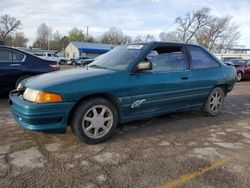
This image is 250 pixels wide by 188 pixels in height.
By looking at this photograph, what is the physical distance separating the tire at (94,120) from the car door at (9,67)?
12.1ft

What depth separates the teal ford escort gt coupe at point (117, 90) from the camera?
11.7 feet

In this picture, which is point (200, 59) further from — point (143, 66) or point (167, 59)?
point (143, 66)

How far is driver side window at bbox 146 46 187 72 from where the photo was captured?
181 inches

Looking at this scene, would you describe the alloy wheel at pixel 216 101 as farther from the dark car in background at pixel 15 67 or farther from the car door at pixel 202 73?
the dark car in background at pixel 15 67

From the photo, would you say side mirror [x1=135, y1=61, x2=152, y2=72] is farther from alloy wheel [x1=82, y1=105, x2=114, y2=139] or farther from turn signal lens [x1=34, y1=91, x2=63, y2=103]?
turn signal lens [x1=34, y1=91, x2=63, y2=103]

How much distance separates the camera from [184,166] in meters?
3.30

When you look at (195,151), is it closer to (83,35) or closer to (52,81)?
(52,81)

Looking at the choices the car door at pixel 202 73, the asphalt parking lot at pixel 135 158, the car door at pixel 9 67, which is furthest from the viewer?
the car door at pixel 9 67

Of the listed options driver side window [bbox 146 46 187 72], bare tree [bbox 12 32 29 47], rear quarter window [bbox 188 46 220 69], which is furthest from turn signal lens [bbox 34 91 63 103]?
bare tree [bbox 12 32 29 47]

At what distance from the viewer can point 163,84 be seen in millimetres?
4562

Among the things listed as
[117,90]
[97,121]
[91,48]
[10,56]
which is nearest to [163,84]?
[117,90]

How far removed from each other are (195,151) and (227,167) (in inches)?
21.9

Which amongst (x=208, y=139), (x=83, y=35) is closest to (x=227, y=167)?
(x=208, y=139)

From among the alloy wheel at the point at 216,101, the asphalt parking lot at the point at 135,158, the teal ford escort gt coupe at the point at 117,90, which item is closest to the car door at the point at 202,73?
the teal ford escort gt coupe at the point at 117,90
